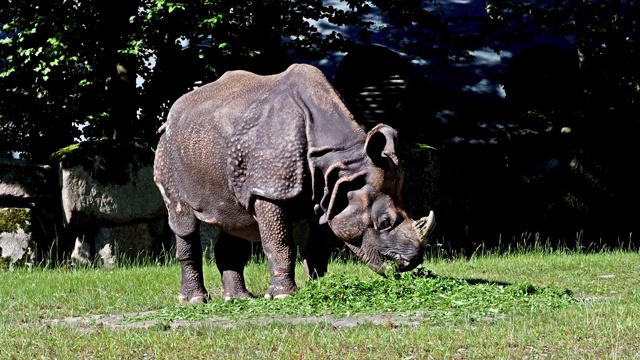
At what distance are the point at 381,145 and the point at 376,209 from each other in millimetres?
526

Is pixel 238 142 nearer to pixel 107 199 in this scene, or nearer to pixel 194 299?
pixel 194 299

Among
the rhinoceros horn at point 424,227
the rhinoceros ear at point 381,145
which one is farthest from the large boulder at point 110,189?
the rhinoceros horn at point 424,227

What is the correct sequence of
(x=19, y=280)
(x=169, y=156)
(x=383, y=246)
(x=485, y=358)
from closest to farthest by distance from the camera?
(x=485, y=358)
(x=383, y=246)
(x=169, y=156)
(x=19, y=280)

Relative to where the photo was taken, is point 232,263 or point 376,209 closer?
point 376,209

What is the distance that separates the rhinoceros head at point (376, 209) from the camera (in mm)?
9305

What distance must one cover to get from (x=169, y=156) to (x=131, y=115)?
6.30m

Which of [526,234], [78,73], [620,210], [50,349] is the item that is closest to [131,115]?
[78,73]

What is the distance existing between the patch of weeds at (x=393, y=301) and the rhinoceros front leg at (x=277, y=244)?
0.17 metres

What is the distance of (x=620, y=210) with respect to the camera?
→ 16062 millimetres

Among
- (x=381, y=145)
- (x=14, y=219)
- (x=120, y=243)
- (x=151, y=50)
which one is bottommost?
(x=120, y=243)

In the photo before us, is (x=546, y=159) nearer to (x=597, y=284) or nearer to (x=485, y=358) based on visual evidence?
(x=597, y=284)

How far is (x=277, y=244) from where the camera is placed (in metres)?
9.41

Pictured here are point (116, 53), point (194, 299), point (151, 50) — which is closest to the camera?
point (194, 299)

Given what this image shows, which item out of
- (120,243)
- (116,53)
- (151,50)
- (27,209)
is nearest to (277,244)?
(120,243)
